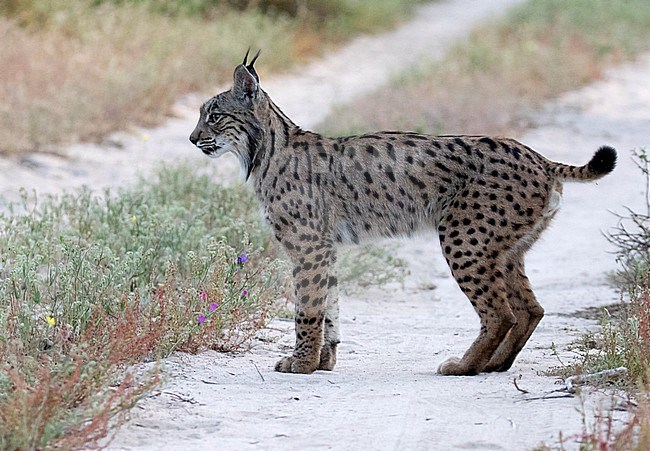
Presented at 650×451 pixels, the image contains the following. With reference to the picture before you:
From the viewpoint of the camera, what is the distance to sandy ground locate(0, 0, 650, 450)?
458cm

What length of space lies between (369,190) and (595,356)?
5.13 feet

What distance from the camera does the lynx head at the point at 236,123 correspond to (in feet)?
20.9

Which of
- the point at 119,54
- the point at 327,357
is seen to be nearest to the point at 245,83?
the point at 327,357

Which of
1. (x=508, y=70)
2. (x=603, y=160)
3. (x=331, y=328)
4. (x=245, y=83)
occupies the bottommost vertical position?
(x=331, y=328)

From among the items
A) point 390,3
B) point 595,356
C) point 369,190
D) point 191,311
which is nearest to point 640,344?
point 595,356

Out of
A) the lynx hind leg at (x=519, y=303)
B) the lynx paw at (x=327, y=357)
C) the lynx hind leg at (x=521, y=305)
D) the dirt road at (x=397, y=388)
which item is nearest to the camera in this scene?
the dirt road at (x=397, y=388)

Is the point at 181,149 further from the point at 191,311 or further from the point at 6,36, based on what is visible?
the point at 191,311

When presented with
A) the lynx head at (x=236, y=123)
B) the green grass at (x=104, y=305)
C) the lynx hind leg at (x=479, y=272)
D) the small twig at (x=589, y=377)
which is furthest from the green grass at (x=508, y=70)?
the small twig at (x=589, y=377)

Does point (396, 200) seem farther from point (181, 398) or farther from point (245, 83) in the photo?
point (181, 398)

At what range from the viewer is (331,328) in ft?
20.4

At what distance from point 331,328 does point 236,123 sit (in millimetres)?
1305

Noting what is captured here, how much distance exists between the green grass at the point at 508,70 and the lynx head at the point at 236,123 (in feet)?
17.3

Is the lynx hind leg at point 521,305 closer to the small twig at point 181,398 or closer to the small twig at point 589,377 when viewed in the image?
the small twig at point 589,377

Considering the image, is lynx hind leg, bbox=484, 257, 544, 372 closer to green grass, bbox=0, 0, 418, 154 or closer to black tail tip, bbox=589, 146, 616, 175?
black tail tip, bbox=589, 146, 616, 175
